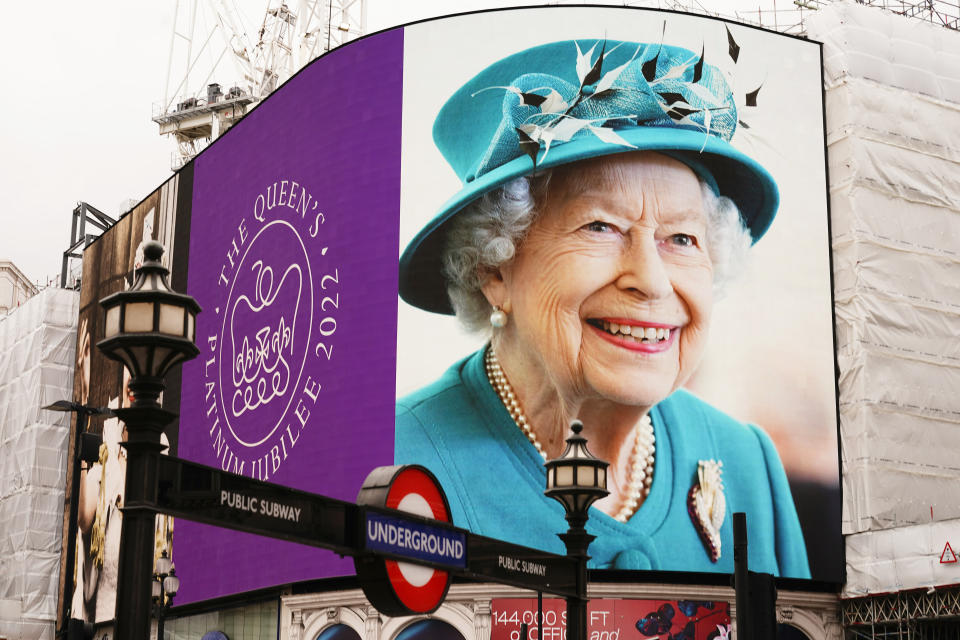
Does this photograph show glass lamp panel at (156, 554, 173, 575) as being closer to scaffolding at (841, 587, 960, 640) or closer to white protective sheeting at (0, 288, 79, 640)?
scaffolding at (841, 587, 960, 640)

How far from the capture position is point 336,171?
153 ft

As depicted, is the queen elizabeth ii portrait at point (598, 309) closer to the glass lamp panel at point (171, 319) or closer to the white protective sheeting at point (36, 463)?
the white protective sheeting at point (36, 463)

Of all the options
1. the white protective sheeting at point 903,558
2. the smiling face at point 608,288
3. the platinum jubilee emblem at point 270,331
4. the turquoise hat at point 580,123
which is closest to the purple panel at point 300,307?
the platinum jubilee emblem at point 270,331

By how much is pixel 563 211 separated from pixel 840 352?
33.5 ft

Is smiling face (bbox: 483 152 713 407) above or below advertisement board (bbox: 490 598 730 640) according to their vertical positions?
above

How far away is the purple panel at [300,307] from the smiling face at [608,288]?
452 centimetres

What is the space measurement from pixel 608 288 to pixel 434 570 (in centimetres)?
3180

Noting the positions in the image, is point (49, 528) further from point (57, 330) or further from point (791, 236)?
point (791, 236)

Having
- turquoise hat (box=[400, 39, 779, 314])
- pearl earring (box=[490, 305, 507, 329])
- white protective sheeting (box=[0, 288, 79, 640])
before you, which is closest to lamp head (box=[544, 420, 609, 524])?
pearl earring (box=[490, 305, 507, 329])

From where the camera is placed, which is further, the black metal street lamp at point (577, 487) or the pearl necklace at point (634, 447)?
the pearl necklace at point (634, 447)

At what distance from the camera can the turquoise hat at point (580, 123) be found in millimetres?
43562

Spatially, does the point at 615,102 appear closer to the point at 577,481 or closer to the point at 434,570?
the point at 577,481

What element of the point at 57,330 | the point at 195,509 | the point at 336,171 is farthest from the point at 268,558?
the point at 195,509

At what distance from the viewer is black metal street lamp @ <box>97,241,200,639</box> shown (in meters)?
8.94
